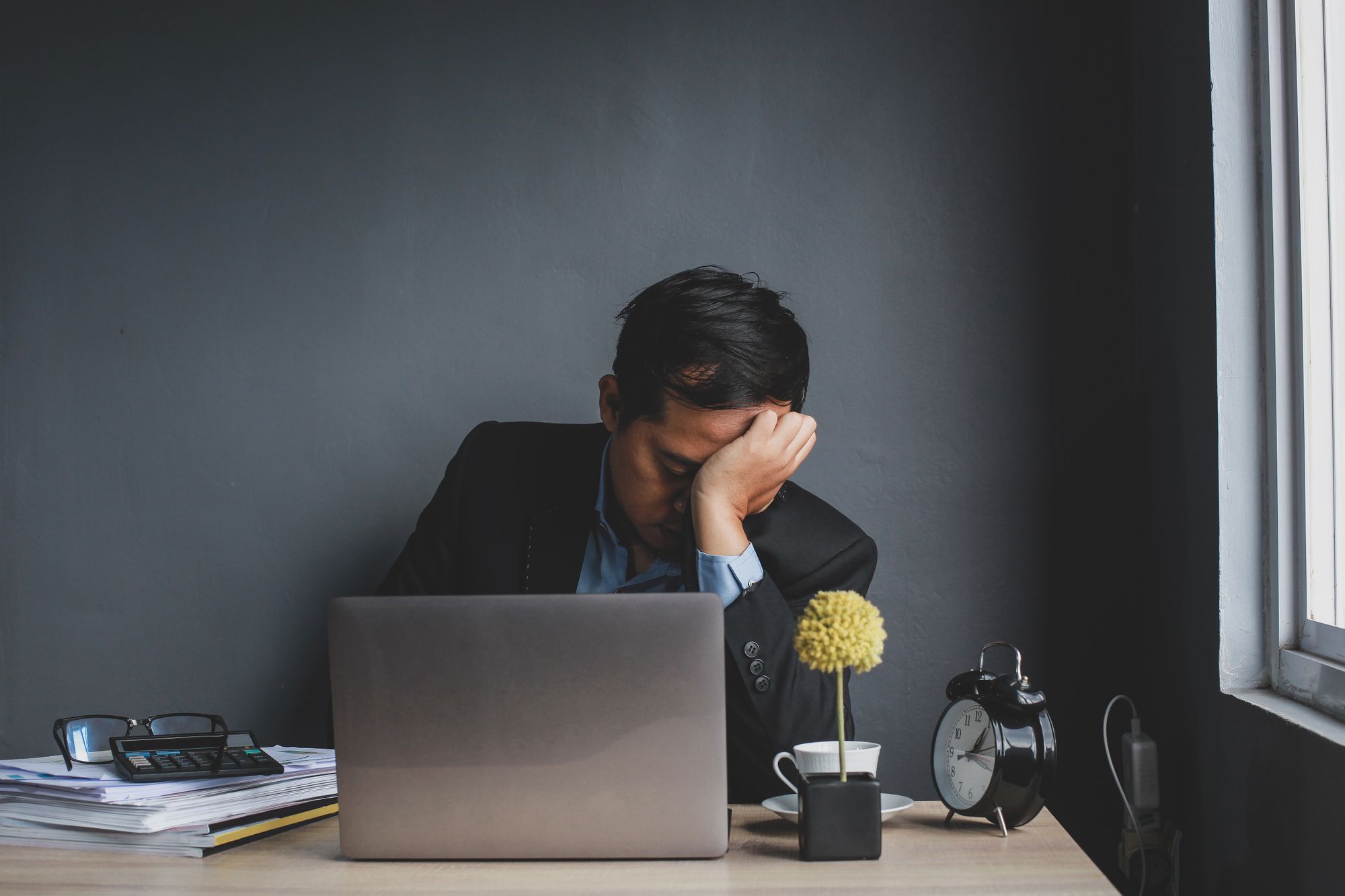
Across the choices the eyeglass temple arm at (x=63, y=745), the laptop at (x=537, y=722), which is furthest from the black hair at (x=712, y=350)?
the eyeglass temple arm at (x=63, y=745)

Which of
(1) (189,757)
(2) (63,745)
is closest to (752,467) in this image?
(1) (189,757)

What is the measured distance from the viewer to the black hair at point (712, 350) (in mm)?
1760

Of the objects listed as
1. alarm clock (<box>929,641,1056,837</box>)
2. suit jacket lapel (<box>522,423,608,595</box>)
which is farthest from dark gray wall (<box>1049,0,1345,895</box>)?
suit jacket lapel (<box>522,423,608,595</box>)

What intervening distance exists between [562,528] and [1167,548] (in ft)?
3.48

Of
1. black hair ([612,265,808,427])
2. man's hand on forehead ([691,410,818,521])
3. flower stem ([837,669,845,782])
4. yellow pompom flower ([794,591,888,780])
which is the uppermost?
black hair ([612,265,808,427])

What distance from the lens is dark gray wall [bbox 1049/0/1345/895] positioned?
4.63 feet

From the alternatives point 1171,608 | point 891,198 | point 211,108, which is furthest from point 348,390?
point 1171,608

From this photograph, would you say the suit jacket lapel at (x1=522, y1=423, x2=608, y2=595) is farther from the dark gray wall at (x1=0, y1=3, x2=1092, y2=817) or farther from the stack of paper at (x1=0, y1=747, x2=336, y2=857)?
the stack of paper at (x1=0, y1=747, x2=336, y2=857)

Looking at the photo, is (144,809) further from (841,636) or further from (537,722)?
(841,636)

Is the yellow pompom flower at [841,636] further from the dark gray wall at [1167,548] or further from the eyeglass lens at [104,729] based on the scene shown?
the eyeglass lens at [104,729]

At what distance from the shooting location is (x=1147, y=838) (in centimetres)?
175

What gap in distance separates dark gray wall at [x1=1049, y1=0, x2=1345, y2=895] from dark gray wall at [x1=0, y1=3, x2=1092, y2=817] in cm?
10

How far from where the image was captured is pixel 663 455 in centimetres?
181

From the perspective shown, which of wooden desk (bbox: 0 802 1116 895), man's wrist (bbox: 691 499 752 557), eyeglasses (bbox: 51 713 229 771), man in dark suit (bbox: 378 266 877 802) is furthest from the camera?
man's wrist (bbox: 691 499 752 557)
